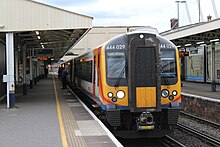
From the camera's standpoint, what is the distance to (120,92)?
988 cm

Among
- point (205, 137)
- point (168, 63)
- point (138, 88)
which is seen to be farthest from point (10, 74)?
point (205, 137)

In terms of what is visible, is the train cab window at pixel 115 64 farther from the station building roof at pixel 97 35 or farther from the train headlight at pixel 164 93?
the station building roof at pixel 97 35

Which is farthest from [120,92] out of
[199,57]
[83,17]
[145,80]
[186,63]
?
[186,63]

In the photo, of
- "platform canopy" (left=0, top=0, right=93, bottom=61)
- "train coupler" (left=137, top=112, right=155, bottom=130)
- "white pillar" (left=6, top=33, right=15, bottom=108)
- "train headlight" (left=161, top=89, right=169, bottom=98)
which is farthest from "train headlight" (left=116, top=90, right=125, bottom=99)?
"white pillar" (left=6, top=33, right=15, bottom=108)

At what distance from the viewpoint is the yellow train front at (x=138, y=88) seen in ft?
31.8

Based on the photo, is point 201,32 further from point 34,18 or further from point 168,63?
point 168,63

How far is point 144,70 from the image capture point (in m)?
9.81

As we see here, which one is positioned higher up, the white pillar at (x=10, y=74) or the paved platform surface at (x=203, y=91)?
the white pillar at (x=10, y=74)

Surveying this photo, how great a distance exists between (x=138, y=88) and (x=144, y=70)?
1.65ft

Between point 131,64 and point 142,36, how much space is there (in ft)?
2.59

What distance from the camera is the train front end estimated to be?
968 cm

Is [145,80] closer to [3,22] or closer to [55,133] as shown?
[55,133]

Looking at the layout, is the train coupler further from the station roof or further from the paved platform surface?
the paved platform surface

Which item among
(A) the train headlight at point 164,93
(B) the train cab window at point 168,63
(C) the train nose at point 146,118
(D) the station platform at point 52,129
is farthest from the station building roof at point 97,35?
(C) the train nose at point 146,118
